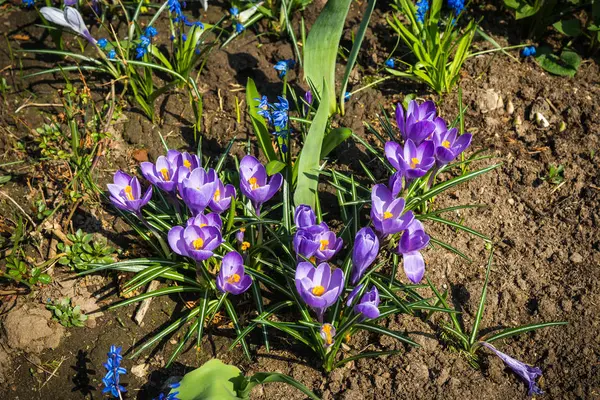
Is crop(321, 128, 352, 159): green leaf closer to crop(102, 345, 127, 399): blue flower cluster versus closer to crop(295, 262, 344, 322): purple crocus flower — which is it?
crop(295, 262, 344, 322): purple crocus flower

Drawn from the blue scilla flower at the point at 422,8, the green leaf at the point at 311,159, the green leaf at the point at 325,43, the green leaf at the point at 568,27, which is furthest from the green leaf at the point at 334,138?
the green leaf at the point at 568,27

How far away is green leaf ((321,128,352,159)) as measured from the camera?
2.39 meters

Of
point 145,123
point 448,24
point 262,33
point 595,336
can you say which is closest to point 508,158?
point 448,24

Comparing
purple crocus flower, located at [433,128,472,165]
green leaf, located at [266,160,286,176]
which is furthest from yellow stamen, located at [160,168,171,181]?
purple crocus flower, located at [433,128,472,165]

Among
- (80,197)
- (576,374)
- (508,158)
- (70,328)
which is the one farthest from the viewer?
(508,158)

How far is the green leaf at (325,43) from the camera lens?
267cm

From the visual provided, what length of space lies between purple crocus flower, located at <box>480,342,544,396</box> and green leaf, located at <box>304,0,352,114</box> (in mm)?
1228

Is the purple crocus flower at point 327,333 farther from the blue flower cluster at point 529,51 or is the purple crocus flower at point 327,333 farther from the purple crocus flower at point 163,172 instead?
the blue flower cluster at point 529,51

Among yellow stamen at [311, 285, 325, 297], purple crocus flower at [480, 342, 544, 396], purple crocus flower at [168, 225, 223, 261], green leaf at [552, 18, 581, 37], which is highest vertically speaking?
green leaf at [552, 18, 581, 37]

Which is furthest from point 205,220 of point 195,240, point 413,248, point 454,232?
point 454,232

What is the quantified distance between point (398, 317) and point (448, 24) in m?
1.52

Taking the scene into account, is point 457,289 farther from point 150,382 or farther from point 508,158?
point 150,382

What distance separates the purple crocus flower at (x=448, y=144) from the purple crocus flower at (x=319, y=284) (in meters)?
0.69

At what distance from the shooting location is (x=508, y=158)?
2.93 metres
